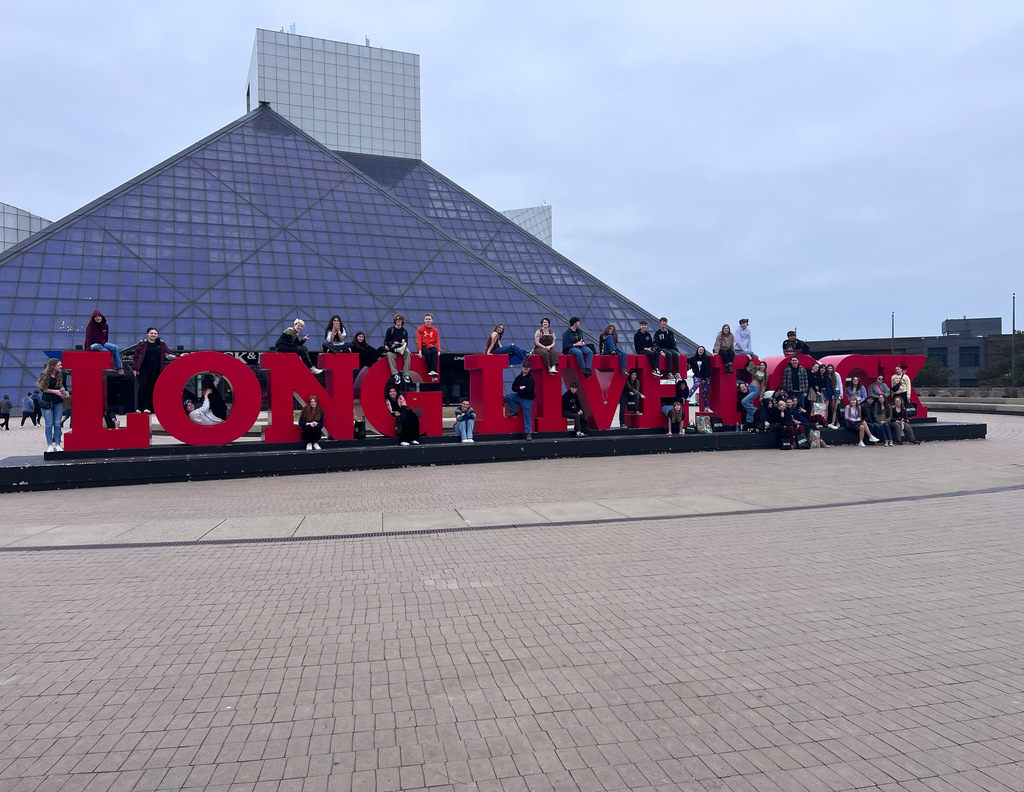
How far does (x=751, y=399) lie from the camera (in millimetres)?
18266

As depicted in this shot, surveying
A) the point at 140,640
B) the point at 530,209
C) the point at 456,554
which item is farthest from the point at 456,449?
the point at 530,209

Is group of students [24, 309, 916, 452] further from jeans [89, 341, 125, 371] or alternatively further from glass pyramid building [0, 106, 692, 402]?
glass pyramid building [0, 106, 692, 402]

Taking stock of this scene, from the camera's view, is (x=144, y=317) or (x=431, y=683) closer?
(x=431, y=683)

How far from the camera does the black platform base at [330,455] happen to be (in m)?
12.5

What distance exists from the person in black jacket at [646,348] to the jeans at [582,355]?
3.01 ft

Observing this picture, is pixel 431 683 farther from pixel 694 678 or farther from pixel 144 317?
pixel 144 317

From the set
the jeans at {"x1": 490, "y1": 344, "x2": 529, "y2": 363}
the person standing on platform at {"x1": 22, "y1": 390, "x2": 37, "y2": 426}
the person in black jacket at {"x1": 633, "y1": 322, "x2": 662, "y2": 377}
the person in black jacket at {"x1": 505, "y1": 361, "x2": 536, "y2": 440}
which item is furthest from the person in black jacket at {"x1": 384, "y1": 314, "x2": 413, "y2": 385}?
the person standing on platform at {"x1": 22, "y1": 390, "x2": 37, "y2": 426}

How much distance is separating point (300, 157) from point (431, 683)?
4636cm

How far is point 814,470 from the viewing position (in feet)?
43.5

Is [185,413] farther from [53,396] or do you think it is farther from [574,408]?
[574,408]

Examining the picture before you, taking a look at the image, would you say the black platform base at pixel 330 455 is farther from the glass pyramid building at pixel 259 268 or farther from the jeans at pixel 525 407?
the glass pyramid building at pixel 259 268

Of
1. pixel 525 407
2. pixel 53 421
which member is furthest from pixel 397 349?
pixel 53 421

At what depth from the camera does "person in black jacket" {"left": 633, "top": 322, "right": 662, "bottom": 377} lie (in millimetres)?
17703

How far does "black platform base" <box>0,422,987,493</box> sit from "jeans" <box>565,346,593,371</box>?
172 centimetres
